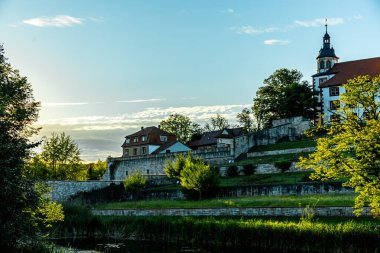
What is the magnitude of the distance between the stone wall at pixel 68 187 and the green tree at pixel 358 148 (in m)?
33.4

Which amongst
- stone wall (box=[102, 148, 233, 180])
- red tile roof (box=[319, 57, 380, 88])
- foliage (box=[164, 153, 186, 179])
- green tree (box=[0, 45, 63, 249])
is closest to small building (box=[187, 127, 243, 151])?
stone wall (box=[102, 148, 233, 180])

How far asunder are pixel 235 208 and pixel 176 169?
56.6 feet

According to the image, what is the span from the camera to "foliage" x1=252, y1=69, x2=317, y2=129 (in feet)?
224

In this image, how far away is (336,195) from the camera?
34125 millimetres

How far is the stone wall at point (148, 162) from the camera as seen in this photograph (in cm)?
5734

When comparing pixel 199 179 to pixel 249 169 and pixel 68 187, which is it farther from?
pixel 68 187

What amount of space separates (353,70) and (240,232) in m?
49.0

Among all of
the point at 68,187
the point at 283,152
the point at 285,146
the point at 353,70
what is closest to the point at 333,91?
the point at 353,70

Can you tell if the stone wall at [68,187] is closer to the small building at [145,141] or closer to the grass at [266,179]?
the grass at [266,179]

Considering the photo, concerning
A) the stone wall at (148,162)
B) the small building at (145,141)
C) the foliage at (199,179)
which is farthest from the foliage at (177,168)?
the small building at (145,141)

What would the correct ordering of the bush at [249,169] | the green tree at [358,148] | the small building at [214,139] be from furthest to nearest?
the small building at [214,139] < the bush at [249,169] < the green tree at [358,148]

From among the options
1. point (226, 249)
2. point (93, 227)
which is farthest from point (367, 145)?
point (93, 227)

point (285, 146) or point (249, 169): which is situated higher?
point (285, 146)

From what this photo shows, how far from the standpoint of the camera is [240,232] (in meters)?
26.4
